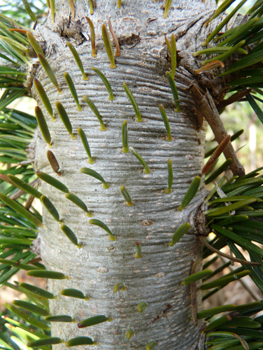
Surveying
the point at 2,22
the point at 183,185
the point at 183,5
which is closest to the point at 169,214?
the point at 183,185

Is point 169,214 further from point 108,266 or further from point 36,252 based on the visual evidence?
point 36,252

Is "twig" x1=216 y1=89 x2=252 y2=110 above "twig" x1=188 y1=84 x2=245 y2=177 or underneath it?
above

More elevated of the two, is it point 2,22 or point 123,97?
point 2,22

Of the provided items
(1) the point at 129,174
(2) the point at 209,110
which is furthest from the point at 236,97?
(1) the point at 129,174

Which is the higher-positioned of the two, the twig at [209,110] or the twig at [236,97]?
the twig at [236,97]

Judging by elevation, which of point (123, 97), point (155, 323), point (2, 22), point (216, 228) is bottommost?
point (155, 323)

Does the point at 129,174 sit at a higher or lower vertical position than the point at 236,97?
lower

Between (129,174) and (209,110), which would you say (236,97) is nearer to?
(209,110)
